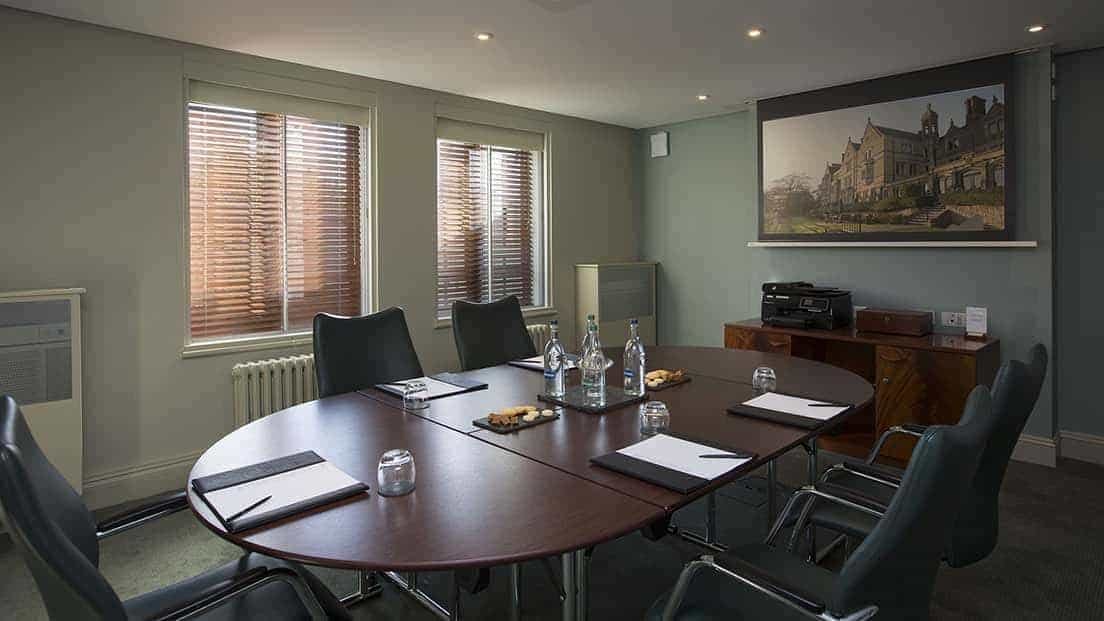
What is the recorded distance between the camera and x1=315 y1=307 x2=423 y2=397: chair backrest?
276cm

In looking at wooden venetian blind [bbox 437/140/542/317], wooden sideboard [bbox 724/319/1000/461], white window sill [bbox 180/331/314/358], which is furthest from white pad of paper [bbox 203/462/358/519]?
wooden venetian blind [bbox 437/140/542/317]

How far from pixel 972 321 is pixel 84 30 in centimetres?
513

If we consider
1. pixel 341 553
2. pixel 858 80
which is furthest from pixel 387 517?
pixel 858 80

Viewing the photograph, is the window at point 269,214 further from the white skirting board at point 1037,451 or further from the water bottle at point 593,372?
the white skirting board at point 1037,451

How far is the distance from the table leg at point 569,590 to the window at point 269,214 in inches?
119

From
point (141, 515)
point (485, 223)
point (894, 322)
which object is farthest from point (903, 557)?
point (485, 223)

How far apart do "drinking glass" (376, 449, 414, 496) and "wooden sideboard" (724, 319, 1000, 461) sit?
8.41 feet

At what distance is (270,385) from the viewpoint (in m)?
3.76

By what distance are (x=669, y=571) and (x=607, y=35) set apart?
8.57 feet

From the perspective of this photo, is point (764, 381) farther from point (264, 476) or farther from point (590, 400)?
point (264, 476)

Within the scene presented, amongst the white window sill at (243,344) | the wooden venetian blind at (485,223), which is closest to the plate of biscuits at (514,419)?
the white window sill at (243,344)

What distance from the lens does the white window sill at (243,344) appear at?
3.58 m

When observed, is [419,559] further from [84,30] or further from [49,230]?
[84,30]

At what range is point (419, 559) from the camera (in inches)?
48.3
